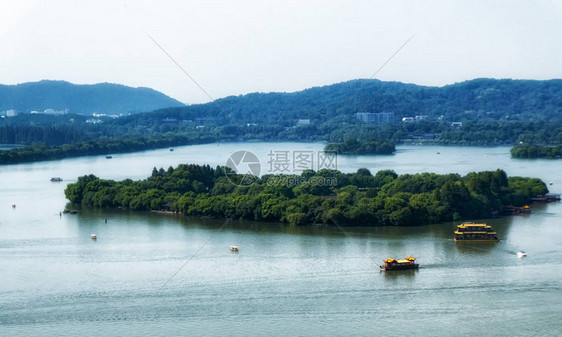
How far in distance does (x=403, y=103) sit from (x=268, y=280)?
44.3m

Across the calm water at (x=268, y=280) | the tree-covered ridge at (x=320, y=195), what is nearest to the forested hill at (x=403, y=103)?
the tree-covered ridge at (x=320, y=195)

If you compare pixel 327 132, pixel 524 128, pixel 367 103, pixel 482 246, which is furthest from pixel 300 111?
pixel 482 246

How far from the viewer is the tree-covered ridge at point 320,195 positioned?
38.8 ft

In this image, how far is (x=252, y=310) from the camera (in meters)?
7.57

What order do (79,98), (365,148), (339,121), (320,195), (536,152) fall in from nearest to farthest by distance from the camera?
(320,195)
(536,152)
(365,148)
(339,121)
(79,98)

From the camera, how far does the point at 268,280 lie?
8.56 meters

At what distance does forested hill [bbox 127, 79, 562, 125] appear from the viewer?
4831 centimetres

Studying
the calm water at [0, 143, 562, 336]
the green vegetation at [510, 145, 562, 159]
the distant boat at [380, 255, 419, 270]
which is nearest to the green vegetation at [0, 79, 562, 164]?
the green vegetation at [510, 145, 562, 159]

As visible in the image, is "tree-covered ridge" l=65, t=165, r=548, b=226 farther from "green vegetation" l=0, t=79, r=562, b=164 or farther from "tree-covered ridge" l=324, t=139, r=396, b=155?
"tree-covered ridge" l=324, t=139, r=396, b=155

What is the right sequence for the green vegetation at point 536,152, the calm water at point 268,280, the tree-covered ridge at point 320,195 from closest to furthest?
the calm water at point 268,280 → the tree-covered ridge at point 320,195 → the green vegetation at point 536,152

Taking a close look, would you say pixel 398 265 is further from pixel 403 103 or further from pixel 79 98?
pixel 79 98

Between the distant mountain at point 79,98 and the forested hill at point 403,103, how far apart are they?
26.9 metres

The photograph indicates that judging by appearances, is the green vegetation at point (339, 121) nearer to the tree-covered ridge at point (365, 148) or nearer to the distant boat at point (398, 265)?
the tree-covered ridge at point (365, 148)

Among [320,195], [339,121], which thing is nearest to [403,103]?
[339,121]
